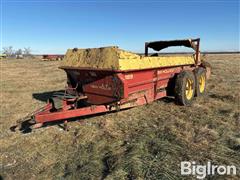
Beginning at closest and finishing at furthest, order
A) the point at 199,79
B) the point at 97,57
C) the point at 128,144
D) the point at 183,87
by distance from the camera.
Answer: the point at 128,144 → the point at 97,57 → the point at 183,87 → the point at 199,79

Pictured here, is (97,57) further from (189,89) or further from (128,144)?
(189,89)

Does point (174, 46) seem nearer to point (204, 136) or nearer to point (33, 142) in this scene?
point (204, 136)

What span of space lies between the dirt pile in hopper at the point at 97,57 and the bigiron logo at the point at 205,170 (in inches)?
83.9

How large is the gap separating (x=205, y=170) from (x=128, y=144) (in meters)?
1.43

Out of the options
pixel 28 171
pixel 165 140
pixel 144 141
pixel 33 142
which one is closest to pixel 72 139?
pixel 33 142

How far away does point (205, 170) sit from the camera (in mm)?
3420

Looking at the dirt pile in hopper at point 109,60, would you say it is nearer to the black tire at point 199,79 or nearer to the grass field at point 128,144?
the grass field at point 128,144

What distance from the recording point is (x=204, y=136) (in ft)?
14.8

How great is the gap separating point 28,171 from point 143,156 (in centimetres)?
184

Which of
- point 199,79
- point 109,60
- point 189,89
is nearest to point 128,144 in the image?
point 109,60

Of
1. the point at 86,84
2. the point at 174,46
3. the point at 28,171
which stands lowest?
the point at 28,171

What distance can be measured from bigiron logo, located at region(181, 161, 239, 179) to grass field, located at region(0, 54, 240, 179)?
102 millimetres

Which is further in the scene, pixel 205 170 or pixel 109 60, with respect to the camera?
pixel 109 60

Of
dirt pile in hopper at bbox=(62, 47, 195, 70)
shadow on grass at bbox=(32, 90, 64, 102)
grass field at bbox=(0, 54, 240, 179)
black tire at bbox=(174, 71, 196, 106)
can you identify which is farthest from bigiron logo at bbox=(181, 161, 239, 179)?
shadow on grass at bbox=(32, 90, 64, 102)
